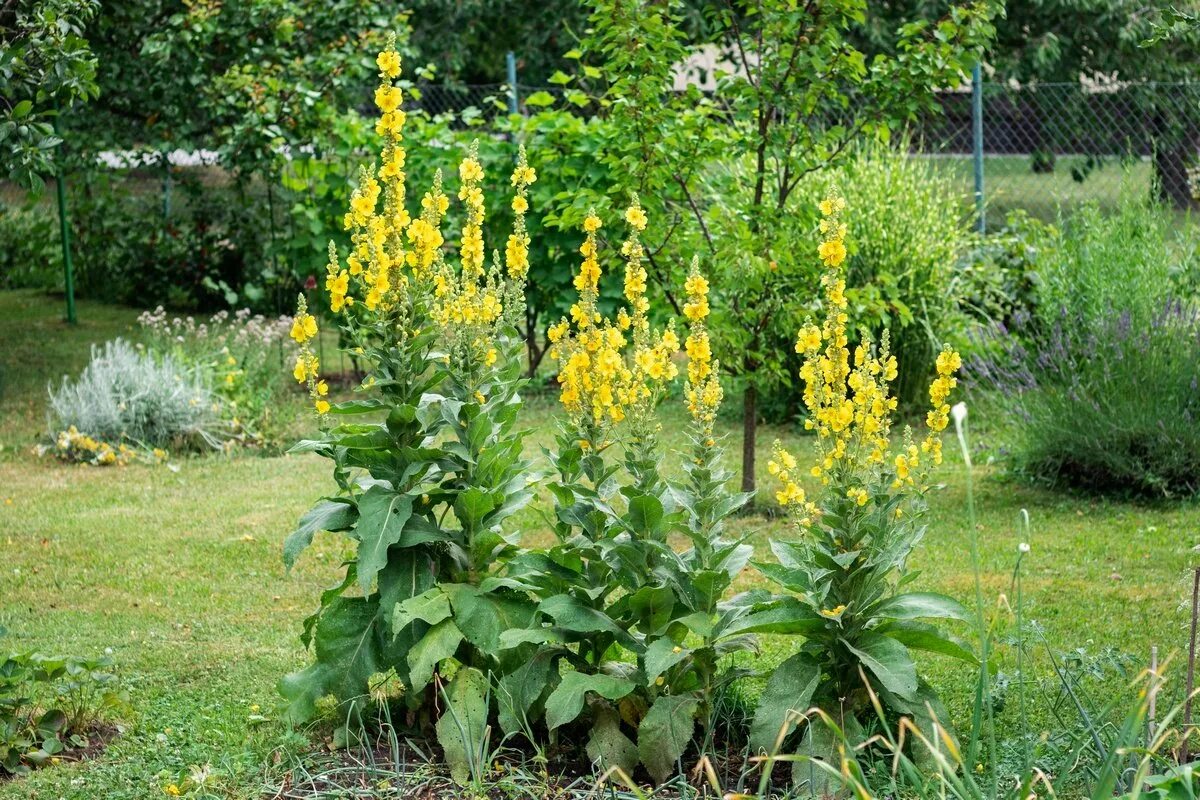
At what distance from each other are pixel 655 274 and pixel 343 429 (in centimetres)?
283

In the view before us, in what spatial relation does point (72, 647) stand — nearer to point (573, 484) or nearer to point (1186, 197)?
point (573, 484)

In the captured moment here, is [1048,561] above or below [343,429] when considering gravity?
below

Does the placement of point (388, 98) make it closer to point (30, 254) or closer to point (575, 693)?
point (575, 693)

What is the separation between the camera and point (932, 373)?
27.5ft

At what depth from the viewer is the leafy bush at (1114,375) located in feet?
20.8

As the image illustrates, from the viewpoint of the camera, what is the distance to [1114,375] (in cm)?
640

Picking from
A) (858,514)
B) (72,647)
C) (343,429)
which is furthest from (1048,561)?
(72,647)

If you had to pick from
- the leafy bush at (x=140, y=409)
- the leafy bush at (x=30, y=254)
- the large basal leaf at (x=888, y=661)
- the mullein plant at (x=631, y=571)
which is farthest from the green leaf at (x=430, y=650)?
the leafy bush at (x=30, y=254)

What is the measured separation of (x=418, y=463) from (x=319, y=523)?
0.33 metres

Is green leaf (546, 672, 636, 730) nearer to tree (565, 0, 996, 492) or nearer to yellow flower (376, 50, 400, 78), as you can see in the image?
yellow flower (376, 50, 400, 78)

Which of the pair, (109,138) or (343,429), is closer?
(343,429)

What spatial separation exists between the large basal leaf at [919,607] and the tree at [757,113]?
2568 mm

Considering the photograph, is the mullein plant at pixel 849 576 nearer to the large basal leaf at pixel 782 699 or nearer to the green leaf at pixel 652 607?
the large basal leaf at pixel 782 699

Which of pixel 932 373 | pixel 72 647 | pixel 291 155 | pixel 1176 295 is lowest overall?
pixel 72 647
